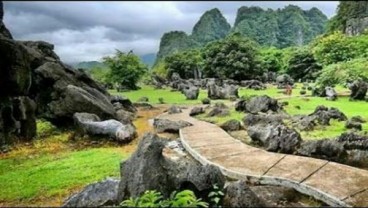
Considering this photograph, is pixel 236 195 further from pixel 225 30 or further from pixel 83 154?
pixel 225 30

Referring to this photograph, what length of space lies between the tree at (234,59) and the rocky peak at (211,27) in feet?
279

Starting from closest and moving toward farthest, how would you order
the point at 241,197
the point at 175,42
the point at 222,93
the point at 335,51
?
the point at 241,197 → the point at 222,93 → the point at 335,51 → the point at 175,42

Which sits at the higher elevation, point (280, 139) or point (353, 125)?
point (280, 139)

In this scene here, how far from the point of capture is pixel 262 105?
21453mm

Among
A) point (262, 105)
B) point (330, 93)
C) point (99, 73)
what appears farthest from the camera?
point (99, 73)

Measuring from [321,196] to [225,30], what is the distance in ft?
471

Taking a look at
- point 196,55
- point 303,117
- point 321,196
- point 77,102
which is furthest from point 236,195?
→ point 196,55

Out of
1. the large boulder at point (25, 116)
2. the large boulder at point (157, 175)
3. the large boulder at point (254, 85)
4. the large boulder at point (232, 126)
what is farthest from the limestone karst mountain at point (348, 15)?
the large boulder at point (157, 175)

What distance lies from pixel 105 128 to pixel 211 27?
134509 mm

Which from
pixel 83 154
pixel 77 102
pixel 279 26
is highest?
pixel 279 26

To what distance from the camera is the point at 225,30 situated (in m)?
149

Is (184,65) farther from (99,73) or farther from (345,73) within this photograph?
(345,73)

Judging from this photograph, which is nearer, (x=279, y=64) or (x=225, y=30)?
(x=279, y=64)

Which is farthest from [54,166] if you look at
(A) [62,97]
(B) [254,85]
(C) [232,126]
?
(B) [254,85]
